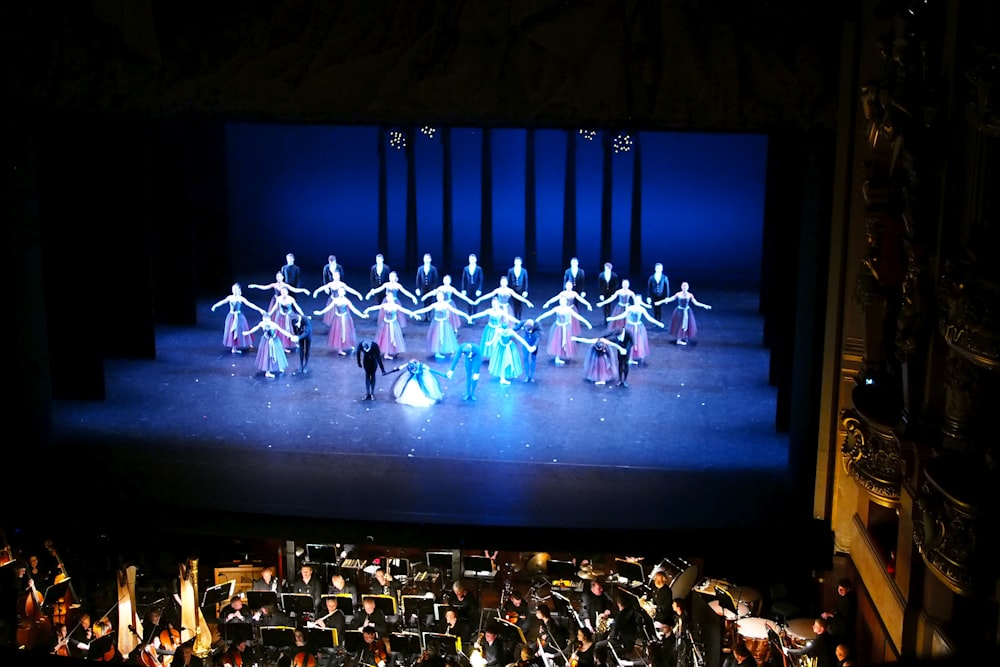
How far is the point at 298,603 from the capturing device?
855cm

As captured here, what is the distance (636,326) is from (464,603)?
6.10m

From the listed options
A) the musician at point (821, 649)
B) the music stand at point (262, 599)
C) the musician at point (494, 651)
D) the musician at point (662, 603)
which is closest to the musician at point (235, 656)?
the music stand at point (262, 599)

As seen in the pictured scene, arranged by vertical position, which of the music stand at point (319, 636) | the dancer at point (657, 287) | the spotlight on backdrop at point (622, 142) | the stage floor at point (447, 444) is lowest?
the music stand at point (319, 636)

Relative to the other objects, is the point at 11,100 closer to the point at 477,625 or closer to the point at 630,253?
the point at 477,625

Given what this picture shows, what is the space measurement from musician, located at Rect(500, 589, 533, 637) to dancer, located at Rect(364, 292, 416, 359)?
5.52m

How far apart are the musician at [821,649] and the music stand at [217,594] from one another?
425cm

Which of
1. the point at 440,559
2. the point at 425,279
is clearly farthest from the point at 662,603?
the point at 425,279

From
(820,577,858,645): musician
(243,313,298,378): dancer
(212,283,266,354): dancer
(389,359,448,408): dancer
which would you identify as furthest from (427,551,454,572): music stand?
(212,283,266,354): dancer

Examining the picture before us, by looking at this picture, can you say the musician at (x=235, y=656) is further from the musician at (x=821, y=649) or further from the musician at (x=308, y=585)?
the musician at (x=821, y=649)

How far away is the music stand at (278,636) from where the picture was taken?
799 cm

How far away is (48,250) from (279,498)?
13.3ft

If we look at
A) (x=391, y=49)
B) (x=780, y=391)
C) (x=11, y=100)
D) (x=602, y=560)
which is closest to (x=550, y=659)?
(x=602, y=560)

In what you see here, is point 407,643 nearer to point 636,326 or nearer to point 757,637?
point 757,637

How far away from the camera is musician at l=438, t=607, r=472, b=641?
816 centimetres
